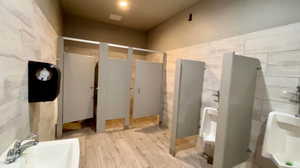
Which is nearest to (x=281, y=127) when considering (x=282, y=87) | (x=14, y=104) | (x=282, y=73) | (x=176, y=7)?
(x=282, y=87)

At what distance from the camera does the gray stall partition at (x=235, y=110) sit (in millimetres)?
1314

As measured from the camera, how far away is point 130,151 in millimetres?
2225

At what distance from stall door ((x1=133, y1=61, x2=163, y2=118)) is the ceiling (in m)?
1.20

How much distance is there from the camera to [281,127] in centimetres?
134

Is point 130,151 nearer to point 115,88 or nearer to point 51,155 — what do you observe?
point 115,88

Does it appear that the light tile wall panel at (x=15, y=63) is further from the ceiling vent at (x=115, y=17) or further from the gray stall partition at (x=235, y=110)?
the ceiling vent at (x=115, y=17)

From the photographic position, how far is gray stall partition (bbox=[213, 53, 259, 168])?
1314mm

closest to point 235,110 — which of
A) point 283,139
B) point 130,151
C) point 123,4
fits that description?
point 283,139

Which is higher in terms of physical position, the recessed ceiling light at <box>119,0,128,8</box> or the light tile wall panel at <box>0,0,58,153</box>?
Result: the recessed ceiling light at <box>119,0,128,8</box>

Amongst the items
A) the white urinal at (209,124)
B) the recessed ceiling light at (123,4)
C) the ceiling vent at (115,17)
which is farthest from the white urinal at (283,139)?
the ceiling vent at (115,17)

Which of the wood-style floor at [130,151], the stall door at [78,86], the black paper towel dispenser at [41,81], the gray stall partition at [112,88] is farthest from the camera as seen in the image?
the gray stall partition at [112,88]

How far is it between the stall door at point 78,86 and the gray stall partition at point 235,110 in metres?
2.61

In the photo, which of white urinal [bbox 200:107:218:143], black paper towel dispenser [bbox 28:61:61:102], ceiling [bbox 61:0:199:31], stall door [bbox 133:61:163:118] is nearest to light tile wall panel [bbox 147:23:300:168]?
white urinal [bbox 200:107:218:143]

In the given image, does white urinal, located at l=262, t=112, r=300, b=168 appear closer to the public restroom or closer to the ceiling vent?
the public restroom
